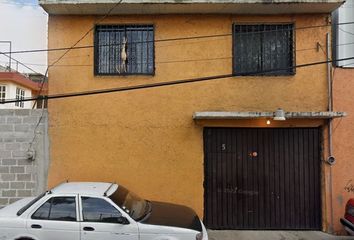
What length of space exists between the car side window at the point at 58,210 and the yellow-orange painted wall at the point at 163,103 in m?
2.36

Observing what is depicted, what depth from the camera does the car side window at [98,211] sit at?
5816mm

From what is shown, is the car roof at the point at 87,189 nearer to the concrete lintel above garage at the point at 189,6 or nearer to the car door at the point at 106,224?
the car door at the point at 106,224

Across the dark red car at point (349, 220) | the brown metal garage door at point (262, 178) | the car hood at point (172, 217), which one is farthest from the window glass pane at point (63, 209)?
the dark red car at point (349, 220)

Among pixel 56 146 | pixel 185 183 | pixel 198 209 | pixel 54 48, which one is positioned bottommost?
pixel 198 209

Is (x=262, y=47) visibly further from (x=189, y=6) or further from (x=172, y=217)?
(x=172, y=217)

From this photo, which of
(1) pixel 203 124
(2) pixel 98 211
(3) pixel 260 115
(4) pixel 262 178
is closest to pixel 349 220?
(4) pixel 262 178

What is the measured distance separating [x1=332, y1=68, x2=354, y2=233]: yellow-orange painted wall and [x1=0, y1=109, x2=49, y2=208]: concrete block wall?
7.11m

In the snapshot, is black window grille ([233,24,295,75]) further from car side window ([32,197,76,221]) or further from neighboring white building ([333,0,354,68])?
car side window ([32,197,76,221])

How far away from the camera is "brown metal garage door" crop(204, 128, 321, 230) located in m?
8.38

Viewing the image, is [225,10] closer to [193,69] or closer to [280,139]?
[193,69]

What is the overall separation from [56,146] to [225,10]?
17.4 ft

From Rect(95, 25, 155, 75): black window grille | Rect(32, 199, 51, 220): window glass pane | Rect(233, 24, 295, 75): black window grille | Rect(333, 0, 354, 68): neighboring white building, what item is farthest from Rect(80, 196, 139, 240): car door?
Rect(333, 0, 354, 68): neighboring white building

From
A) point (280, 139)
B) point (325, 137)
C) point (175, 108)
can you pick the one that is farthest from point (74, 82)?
point (325, 137)

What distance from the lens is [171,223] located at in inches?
231
